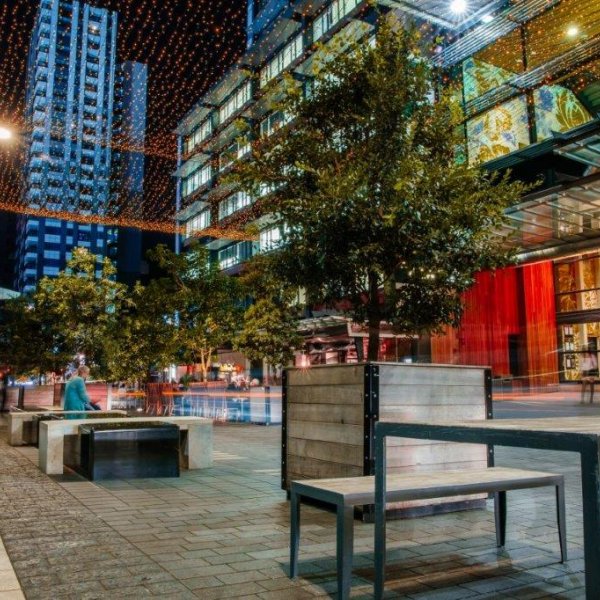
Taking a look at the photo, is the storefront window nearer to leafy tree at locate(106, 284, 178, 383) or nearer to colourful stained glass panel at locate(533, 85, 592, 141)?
colourful stained glass panel at locate(533, 85, 592, 141)

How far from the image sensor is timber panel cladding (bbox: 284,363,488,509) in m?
5.66

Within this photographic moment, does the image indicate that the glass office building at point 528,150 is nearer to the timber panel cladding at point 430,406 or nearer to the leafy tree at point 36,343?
the timber panel cladding at point 430,406

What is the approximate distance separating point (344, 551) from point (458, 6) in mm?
25718

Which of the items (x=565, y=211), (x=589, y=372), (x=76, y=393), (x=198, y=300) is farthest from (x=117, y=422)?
(x=589, y=372)

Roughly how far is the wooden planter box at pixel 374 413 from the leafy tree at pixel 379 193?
1.25 m

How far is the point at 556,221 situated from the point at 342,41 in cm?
1343

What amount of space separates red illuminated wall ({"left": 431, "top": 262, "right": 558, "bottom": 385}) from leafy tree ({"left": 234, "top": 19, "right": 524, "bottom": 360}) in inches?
788

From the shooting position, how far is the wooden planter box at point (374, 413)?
18.4 feet

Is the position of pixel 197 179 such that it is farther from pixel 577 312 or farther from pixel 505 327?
pixel 577 312

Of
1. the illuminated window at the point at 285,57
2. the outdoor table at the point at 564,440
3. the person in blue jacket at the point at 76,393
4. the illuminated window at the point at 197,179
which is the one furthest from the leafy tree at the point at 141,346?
the illuminated window at the point at 197,179

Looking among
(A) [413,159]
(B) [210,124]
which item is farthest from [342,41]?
(B) [210,124]

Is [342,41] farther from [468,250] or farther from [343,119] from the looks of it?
[468,250]

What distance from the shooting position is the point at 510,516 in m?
5.95

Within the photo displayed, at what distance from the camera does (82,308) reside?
22328mm
